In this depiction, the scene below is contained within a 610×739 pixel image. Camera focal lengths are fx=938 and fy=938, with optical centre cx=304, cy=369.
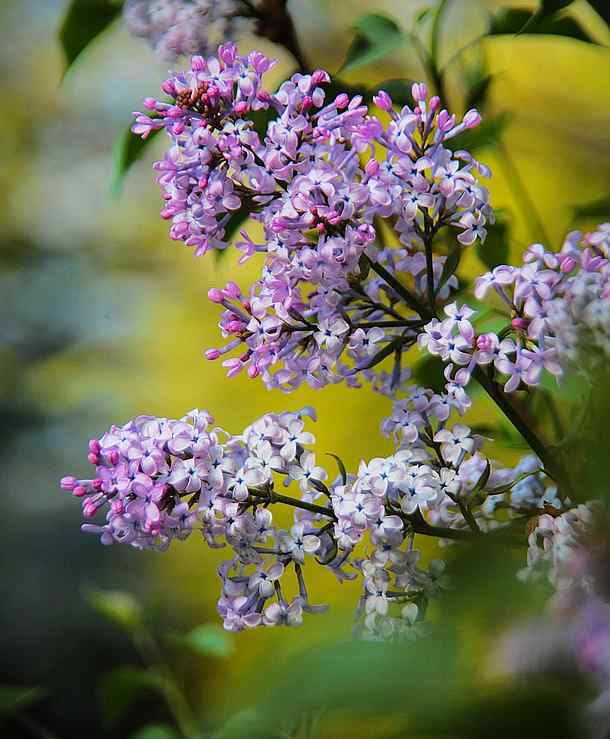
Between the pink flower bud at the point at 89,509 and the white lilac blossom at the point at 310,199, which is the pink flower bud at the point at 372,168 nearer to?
the white lilac blossom at the point at 310,199

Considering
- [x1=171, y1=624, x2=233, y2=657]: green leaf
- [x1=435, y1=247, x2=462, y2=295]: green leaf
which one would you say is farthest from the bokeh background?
[x1=435, y1=247, x2=462, y2=295]: green leaf

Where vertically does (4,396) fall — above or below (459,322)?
below

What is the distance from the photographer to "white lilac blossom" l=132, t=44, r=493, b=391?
0.27 metres

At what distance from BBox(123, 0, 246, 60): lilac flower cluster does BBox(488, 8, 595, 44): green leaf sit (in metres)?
0.12

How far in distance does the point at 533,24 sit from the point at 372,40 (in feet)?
0.36

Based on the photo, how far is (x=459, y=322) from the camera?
0.88 ft

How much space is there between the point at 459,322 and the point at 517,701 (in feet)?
0.58

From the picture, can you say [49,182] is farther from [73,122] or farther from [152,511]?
[152,511]

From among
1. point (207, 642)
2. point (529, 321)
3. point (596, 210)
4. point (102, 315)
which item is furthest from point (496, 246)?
point (102, 315)

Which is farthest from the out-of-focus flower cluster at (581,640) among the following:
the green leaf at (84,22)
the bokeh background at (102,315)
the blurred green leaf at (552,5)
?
the bokeh background at (102,315)

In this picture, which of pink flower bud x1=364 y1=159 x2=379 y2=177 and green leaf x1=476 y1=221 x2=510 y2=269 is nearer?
pink flower bud x1=364 y1=159 x2=379 y2=177

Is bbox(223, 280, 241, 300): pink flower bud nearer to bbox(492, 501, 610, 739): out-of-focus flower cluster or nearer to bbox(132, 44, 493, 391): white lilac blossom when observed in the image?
bbox(132, 44, 493, 391): white lilac blossom

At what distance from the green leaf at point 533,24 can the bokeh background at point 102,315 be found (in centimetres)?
53

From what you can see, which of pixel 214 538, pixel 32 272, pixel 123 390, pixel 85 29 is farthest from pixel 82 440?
pixel 214 538
